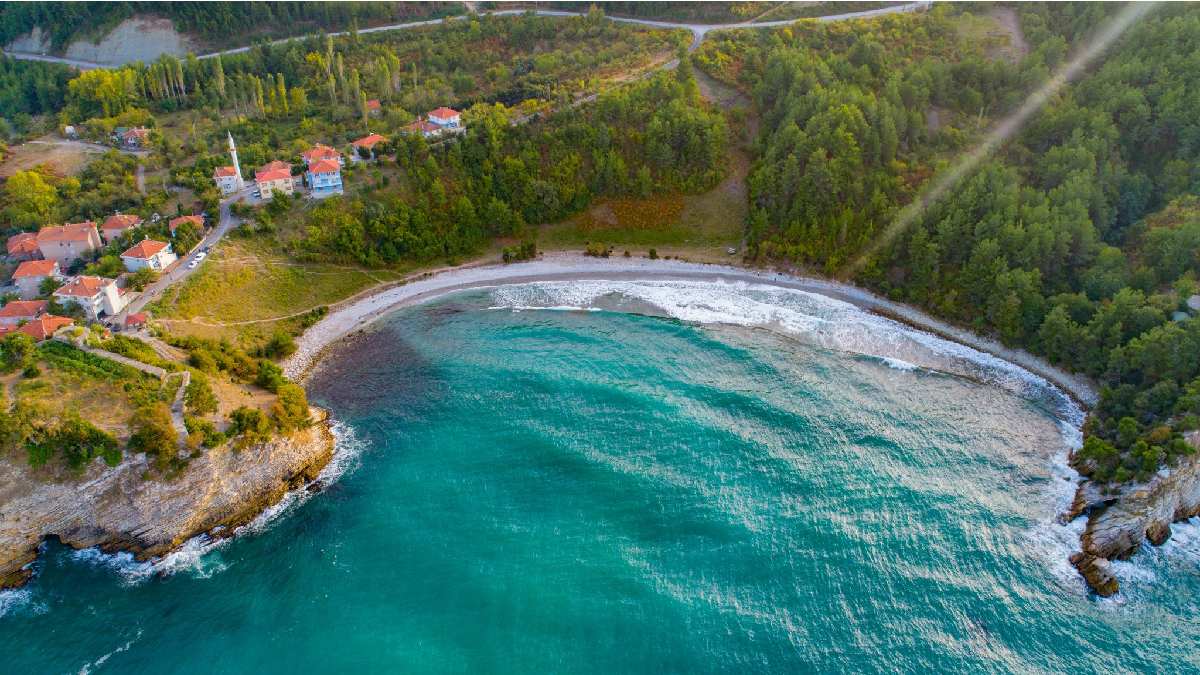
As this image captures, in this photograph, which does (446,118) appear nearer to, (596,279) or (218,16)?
(596,279)

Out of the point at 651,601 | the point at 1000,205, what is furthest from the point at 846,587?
the point at 1000,205

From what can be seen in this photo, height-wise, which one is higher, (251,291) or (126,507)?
(251,291)

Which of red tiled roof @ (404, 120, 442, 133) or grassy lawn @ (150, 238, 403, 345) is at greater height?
red tiled roof @ (404, 120, 442, 133)

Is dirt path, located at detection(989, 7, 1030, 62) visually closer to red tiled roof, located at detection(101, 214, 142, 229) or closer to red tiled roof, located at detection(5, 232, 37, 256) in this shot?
red tiled roof, located at detection(101, 214, 142, 229)

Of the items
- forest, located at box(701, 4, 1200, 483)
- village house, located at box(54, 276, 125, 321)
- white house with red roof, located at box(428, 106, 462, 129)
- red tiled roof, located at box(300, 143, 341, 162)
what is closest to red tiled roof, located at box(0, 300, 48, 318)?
village house, located at box(54, 276, 125, 321)

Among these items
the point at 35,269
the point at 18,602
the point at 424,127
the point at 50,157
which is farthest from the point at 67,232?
the point at 18,602

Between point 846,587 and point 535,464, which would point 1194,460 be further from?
point 535,464
